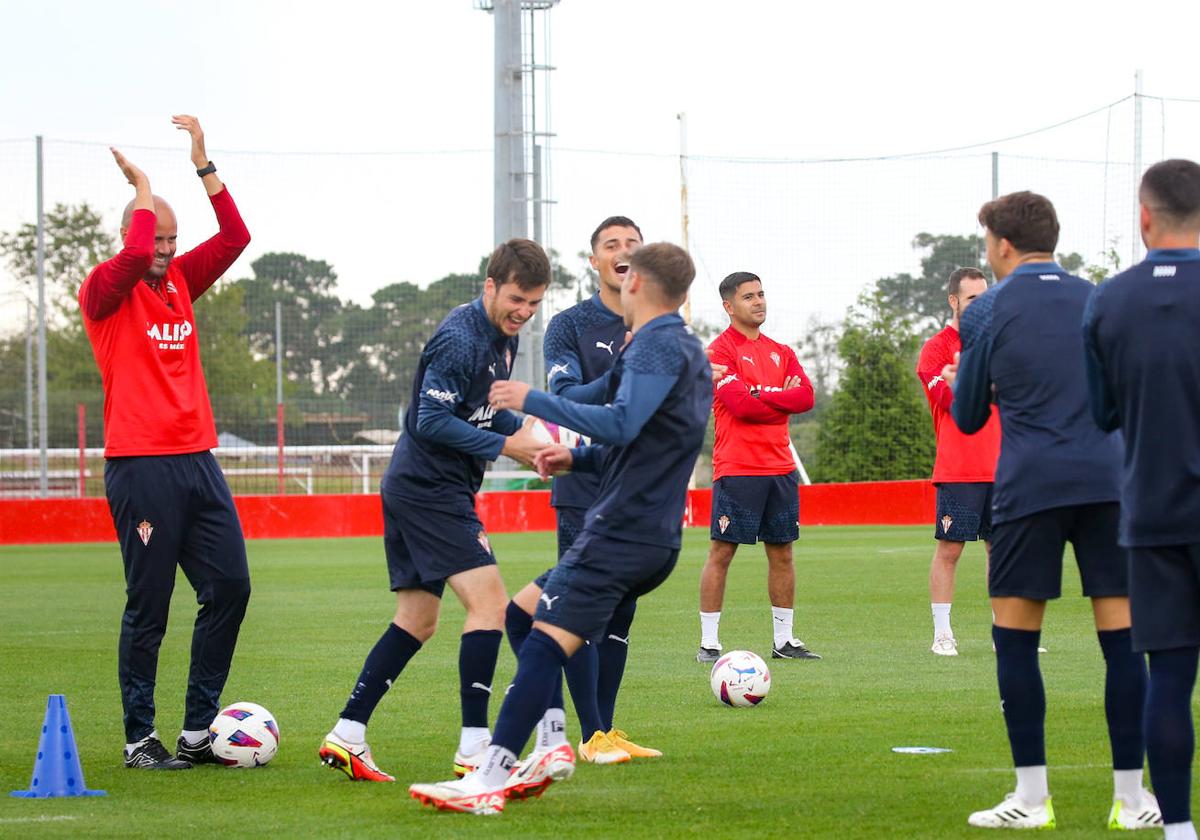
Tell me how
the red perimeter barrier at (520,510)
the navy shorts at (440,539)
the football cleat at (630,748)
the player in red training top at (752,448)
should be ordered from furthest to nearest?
the red perimeter barrier at (520,510) → the player in red training top at (752,448) → the football cleat at (630,748) → the navy shorts at (440,539)

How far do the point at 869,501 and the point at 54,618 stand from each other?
15.7 m

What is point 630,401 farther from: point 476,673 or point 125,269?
point 125,269

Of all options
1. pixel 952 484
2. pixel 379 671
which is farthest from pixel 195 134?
pixel 952 484

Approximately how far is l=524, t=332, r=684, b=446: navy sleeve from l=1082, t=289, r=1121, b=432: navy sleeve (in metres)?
1.40

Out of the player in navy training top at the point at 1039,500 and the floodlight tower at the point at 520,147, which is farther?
the floodlight tower at the point at 520,147

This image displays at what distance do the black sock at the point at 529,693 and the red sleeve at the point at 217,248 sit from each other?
2.68 metres

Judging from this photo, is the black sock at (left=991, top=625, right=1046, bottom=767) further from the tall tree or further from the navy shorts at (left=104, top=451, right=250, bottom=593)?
the tall tree

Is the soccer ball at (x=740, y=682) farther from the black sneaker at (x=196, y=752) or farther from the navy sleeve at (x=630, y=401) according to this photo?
the navy sleeve at (x=630, y=401)

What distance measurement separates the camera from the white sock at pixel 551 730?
242 inches

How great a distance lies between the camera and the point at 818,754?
6531 millimetres

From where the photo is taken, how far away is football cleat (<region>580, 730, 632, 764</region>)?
6.49 meters

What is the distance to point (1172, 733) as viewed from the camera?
4.52 metres

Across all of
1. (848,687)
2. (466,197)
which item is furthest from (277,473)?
(848,687)

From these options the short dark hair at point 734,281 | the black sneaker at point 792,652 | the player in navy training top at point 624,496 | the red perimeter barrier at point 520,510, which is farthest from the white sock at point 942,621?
the red perimeter barrier at point 520,510
